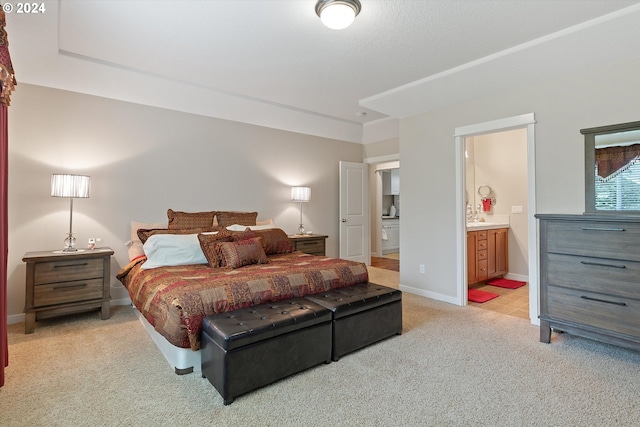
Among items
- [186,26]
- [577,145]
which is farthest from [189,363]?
[577,145]

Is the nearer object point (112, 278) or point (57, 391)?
point (57, 391)

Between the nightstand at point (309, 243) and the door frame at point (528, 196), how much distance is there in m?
2.04

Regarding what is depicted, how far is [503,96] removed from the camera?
3.45 meters

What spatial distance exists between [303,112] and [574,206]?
3.71 metres

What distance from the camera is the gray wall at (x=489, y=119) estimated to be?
2818mm

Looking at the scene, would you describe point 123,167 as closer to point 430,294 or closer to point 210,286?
point 210,286

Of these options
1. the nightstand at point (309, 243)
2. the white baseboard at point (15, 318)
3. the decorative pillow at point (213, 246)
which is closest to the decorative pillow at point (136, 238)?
the decorative pillow at point (213, 246)

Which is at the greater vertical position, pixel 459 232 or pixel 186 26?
pixel 186 26

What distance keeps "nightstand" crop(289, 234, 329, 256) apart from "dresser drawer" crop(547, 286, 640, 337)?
3.02 metres

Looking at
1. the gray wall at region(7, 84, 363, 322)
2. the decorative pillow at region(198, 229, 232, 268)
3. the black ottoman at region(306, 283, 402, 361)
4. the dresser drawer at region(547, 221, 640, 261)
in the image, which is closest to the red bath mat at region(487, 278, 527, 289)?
the dresser drawer at region(547, 221, 640, 261)

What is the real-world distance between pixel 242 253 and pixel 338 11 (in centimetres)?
221

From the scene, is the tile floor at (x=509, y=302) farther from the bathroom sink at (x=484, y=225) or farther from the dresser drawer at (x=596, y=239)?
the dresser drawer at (x=596, y=239)

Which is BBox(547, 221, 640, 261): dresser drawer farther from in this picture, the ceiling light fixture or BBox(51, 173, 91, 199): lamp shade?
BBox(51, 173, 91, 199): lamp shade

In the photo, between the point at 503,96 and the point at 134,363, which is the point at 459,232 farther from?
the point at 134,363
